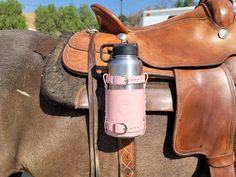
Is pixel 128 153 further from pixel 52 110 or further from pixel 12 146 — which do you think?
pixel 12 146

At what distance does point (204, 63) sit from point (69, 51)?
2.01 feet

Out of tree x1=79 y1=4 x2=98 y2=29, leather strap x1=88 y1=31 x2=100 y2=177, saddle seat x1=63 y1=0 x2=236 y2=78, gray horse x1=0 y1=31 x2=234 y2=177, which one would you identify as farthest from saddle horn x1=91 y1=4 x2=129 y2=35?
tree x1=79 y1=4 x2=98 y2=29

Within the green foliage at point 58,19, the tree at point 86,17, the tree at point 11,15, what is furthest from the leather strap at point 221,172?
the tree at point 86,17

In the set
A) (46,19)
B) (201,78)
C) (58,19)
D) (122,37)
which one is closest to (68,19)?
(58,19)

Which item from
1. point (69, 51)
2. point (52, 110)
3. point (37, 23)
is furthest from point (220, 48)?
point (37, 23)

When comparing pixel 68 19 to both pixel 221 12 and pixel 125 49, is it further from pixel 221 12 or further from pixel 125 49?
pixel 125 49

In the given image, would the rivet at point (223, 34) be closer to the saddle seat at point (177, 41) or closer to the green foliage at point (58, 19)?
the saddle seat at point (177, 41)

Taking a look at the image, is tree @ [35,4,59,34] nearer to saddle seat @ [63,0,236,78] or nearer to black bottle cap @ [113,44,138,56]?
saddle seat @ [63,0,236,78]

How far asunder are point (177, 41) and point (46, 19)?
2077 centimetres

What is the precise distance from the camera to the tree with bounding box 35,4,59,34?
66.7 feet

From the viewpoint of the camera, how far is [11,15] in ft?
53.4

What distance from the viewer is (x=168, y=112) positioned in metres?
1.45

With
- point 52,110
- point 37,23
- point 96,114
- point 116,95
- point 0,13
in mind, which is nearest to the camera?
point 116,95

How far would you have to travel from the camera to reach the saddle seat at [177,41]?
143cm
